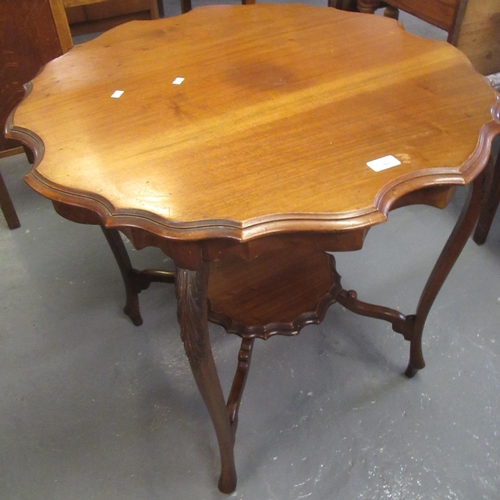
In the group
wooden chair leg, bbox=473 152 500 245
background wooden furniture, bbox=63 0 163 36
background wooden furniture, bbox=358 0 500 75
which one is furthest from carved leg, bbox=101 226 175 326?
background wooden furniture, bbox=63 0 163 36

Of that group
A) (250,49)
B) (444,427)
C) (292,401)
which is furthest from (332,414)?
(250,49)

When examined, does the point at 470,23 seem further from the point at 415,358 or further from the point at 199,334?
the point at 199,334

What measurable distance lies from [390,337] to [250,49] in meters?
0.87

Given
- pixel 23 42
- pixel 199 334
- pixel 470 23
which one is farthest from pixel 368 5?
pixel 199 334

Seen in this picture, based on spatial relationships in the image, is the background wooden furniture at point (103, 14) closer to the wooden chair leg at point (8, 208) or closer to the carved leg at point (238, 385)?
the wooden chair leg at point (8, 208)

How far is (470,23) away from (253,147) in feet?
4.17

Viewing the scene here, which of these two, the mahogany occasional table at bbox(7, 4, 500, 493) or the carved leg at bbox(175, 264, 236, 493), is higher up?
the mahogany occasional table at bbox(7, 4, 500, 493)

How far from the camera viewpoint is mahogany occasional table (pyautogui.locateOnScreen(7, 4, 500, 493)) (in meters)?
0.74

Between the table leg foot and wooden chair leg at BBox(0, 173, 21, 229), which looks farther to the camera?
wooden chair leg at BBox(0, 173, 21, 229)

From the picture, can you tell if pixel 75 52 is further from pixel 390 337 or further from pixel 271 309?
pixel 390 337

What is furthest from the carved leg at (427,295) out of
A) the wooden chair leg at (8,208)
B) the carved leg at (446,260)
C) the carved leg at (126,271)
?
the wooden chair leg at (8,208)

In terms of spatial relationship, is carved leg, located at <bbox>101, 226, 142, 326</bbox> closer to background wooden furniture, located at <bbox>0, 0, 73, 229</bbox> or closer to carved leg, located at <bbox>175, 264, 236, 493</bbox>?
carved leg, located at <bbox>175, 264, 236, 493</bbox>

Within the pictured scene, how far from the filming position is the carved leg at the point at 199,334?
78 centimetres

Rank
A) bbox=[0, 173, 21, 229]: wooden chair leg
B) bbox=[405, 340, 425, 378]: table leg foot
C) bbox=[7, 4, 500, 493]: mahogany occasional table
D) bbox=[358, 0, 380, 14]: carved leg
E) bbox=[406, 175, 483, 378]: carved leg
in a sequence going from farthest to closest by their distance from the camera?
bbox=[358, 0, 380, 14]: carved leg, bbox=[0, 173, 21, 229]: wooden chair leg, bbox=[405, 340, 425, 378]: table leg foot, bbox=[406, 175, 483, 378]: carved leg, bbox=[7, 4, 500, 493]: mahogany occasional table
